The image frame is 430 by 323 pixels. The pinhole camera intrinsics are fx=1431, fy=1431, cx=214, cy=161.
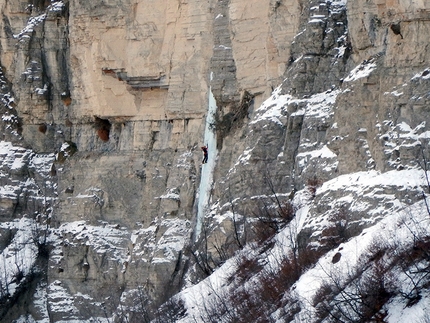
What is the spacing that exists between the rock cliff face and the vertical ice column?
0.11 m

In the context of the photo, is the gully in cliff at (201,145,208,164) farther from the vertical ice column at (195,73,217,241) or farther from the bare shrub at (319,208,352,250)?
the bare shrub at (319,208,352,250)

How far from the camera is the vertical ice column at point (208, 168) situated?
4834 cm

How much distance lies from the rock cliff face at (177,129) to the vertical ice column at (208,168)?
11 cm

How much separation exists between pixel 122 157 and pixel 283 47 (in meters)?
12.0

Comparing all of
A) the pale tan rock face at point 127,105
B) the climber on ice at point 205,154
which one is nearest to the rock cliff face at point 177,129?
the pale tan rock face at point 127,105

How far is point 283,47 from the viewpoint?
44.1 meters

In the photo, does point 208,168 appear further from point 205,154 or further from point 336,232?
point 336,232

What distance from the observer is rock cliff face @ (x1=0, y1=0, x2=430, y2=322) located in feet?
119

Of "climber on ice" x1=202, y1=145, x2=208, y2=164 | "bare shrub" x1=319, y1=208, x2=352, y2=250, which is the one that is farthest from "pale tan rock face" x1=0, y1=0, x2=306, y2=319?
"bare shrub" x1=319, y1=208, x2=352, y2=250

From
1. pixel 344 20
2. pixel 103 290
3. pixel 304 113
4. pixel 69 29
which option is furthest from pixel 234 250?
pixel 69 29

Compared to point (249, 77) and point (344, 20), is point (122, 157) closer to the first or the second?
point (249, 77)

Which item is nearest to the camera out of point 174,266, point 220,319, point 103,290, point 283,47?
point 220,319

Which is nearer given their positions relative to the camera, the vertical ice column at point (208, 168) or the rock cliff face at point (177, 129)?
the rock cliff face at point (177, 129)

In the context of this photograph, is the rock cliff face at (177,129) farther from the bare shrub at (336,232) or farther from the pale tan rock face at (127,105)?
the bare shrub at (336,232)
